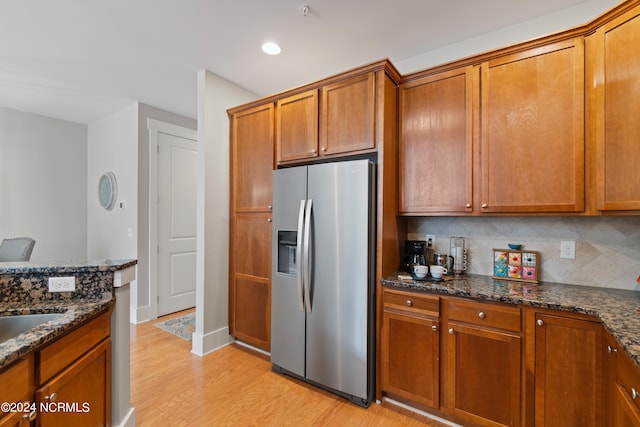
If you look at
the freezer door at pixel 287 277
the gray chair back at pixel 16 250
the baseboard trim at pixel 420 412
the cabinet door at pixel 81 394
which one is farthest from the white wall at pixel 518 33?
the gray chair back at pixel 16 250

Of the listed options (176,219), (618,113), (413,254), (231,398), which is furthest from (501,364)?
(176,219)

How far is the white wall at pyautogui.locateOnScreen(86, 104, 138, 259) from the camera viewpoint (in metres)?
3.78

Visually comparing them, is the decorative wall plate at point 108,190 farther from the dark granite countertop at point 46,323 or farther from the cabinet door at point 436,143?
the cabinet door at point 436,143

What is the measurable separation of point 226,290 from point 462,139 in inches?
102

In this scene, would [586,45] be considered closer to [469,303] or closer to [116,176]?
[469,303]

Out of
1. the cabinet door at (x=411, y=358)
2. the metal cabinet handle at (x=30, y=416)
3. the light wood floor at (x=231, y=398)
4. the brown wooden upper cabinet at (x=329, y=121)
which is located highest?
the brown wooden upper cabinet at (x=329, y=121)

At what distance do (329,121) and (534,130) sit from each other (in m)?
1.41

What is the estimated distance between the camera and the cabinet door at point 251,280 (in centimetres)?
278

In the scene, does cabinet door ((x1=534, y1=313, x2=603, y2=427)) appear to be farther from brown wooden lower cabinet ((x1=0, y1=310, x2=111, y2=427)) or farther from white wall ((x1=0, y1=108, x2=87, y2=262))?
white wall ((x1=0, y1=108, x2=87, y2=262))

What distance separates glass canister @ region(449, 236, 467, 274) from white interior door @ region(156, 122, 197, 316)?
347 centimetres

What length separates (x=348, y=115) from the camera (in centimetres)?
229

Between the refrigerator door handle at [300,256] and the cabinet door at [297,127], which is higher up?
the cabinet door at [297,127]

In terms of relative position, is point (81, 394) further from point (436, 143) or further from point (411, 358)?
Answer: point (436, 143)

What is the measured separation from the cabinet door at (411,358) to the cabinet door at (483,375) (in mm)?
96
